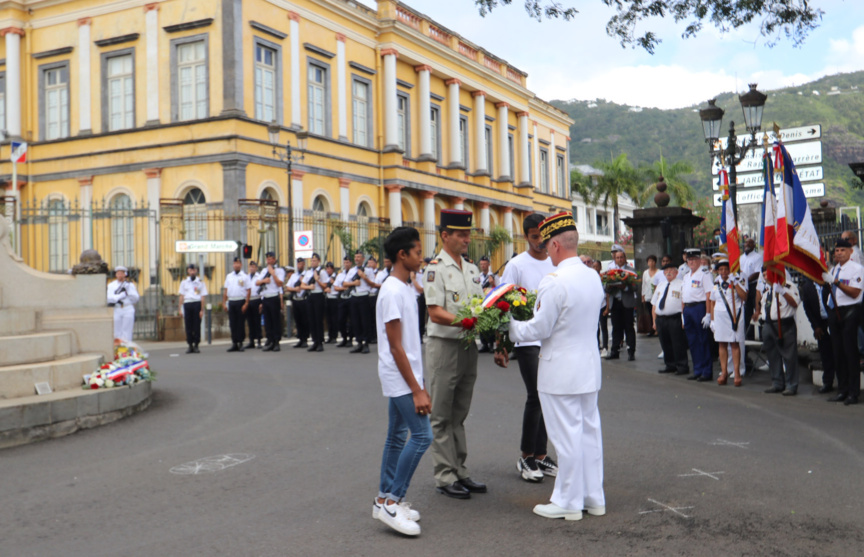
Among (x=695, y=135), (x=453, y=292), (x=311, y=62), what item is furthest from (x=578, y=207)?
(x=453, y=292)

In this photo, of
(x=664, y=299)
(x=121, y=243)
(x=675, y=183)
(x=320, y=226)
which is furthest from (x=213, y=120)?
(x=675, y=183)

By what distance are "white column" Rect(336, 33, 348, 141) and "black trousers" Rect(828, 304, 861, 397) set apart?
83.6ft

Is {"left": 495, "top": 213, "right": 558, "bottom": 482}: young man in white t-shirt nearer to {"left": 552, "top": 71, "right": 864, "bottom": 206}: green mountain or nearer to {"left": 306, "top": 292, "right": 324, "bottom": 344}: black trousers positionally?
{"left": 306, "top": 292, "right": 324, "bottom": 344}: black trousers

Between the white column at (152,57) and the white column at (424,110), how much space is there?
13321 millimetres

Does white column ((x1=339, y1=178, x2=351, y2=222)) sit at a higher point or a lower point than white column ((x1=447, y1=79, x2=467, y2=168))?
lower

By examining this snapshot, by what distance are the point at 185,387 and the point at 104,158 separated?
68.0 feet

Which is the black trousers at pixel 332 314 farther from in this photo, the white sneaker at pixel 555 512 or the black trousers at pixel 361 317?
the white sneaker at pixel 555 512

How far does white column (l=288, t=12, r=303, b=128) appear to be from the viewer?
30.6 metres

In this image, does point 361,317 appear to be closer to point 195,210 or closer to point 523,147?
point 195,210

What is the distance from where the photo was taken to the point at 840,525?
5238 millimetres

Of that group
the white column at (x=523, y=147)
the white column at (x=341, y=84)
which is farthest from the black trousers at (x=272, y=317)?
the white column at (x=523, y=147)

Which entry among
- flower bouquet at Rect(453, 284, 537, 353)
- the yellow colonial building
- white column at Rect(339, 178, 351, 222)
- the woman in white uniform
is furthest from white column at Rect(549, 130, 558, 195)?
flower bouquet at Rect(453, 284, 537, 353)

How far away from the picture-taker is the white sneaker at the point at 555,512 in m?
5.42

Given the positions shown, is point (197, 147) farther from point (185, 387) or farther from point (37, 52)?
point (185, 387)
